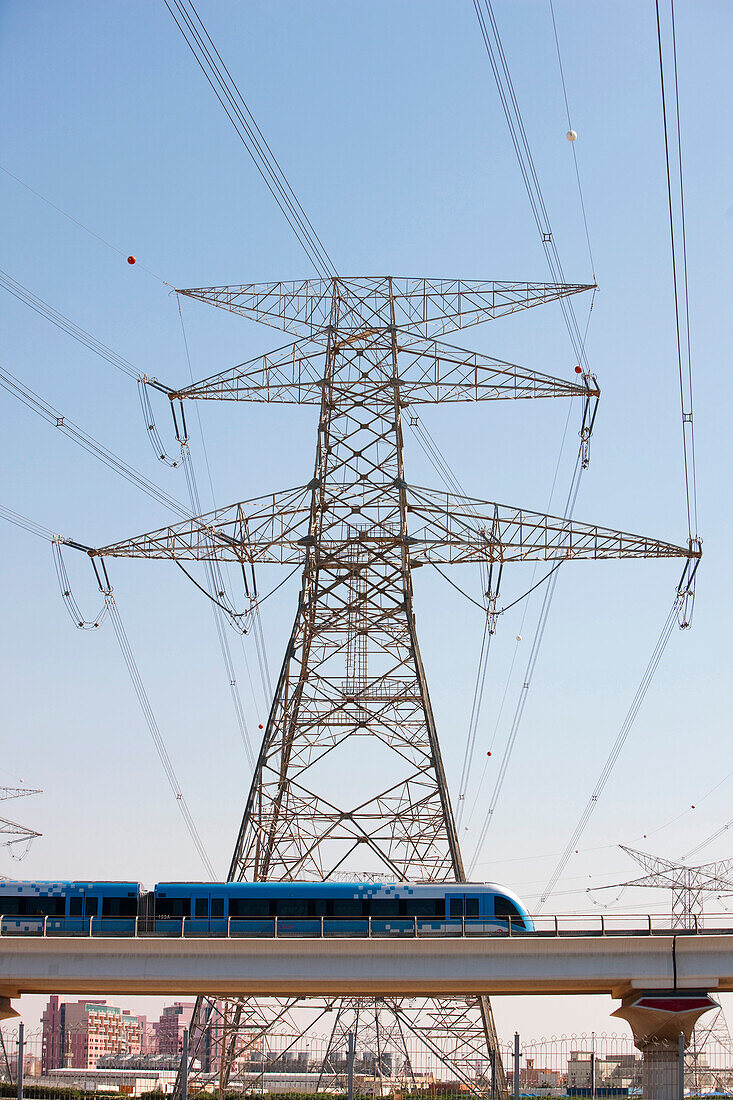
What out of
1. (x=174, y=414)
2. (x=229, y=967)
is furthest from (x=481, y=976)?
(x=174, y=414)

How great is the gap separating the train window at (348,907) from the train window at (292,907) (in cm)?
124

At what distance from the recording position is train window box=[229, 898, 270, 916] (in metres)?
51.2

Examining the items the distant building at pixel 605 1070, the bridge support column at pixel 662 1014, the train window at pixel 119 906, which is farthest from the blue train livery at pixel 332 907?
the distant building at pixel 605 1070

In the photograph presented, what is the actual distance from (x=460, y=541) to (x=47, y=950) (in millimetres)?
24671

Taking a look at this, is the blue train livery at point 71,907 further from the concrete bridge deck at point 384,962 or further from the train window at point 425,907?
the train window at point 425,907

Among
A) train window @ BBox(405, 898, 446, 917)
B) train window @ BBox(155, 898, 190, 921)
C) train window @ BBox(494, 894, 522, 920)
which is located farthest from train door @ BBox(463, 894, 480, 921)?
train window @ BBox(155, 898, 190, 921)

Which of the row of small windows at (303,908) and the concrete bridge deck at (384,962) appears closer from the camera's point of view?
the concrete bridge deck at (384,962)

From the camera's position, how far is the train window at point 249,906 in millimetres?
51156

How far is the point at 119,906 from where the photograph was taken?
52250mm

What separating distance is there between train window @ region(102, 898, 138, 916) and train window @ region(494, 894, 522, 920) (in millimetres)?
14519

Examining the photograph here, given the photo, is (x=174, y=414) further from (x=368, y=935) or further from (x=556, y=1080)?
(x=556, y=1080)

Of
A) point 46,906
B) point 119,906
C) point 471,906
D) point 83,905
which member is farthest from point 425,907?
point 46,906

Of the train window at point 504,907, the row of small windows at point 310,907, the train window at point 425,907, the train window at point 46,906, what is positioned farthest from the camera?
the train window at point 46,906

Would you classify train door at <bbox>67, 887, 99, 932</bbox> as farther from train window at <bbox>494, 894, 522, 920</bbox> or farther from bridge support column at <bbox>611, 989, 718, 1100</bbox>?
bridge support column at <bbox>611, 989, 718, 1100</bbox>
